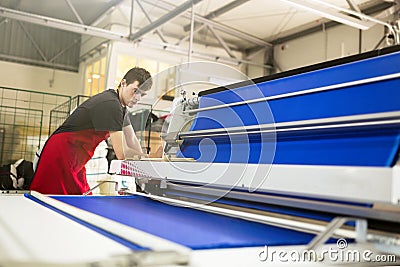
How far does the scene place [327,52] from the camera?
592 centimetres

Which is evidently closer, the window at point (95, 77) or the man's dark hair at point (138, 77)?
the man's dark hair at point (138, 77)

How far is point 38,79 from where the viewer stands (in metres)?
7.24

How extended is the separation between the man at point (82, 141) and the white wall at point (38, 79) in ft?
18.4

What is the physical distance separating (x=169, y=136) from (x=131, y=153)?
0.23 metres

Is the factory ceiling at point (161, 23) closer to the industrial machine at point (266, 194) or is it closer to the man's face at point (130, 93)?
the man's face at point (130, 93)

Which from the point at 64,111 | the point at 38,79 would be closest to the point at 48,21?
the point at 64,111

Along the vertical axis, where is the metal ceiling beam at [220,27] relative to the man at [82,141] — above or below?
above

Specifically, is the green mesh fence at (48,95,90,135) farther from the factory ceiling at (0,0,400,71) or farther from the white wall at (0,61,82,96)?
the white wall at (0,61,82,96)

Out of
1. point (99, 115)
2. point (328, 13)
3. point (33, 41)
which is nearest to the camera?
point (99, 115)

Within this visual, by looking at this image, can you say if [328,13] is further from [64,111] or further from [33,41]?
[33,41]

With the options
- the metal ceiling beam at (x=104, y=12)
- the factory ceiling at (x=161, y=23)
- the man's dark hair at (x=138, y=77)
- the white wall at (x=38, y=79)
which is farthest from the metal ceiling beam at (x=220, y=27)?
the man's dark hair at (x=138, y=77)

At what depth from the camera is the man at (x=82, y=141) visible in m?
1.98

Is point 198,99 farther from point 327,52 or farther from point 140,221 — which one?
point 327,52

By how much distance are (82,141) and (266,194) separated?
1.18m
